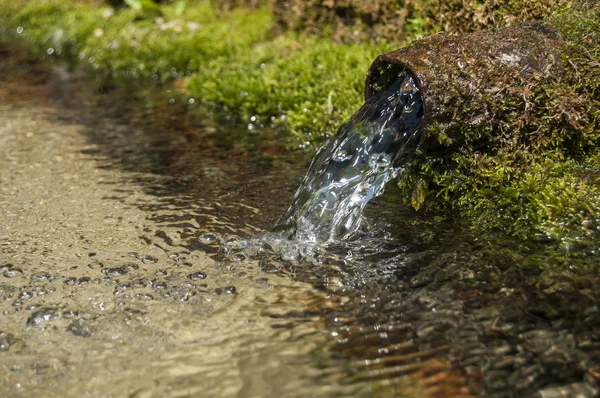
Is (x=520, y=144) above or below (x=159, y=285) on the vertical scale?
above

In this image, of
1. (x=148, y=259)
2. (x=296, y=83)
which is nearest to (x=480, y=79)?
(x=148, y=259)

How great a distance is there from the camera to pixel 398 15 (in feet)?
25.5

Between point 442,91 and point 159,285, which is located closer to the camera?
point 159,285

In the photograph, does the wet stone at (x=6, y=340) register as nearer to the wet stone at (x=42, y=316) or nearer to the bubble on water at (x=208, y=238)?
the wet stone at (x=42, y=316)

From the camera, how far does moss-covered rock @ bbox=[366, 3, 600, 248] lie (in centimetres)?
465

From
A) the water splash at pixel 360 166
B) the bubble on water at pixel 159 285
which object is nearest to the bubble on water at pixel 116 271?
the bubble on water at pixel 159 285

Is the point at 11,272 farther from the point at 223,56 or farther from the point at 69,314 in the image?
the point at 223,56

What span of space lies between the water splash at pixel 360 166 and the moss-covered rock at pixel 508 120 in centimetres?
21

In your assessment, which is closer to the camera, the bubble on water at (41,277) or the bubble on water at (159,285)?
the bubble on water at (159,285)

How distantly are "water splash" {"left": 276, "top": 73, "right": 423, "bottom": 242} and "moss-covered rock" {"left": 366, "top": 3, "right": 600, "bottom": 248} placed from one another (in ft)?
0.70

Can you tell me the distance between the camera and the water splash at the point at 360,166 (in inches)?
189

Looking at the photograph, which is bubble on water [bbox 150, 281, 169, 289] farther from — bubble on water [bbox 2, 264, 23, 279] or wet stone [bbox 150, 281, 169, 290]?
bubble on water [bbox 2, 264, 23, 279]

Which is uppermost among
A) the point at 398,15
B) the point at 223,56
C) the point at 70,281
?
the point at 398,15

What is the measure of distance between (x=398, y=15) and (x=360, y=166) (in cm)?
339
